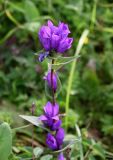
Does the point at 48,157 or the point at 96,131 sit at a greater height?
the point at 48,157

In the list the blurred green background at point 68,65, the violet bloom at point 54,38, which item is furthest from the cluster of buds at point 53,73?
the blurred green background at point 68,65

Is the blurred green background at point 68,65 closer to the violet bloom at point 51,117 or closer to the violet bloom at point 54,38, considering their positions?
the violet bloom at point 51,117

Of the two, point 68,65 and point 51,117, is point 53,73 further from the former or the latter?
point 68,65

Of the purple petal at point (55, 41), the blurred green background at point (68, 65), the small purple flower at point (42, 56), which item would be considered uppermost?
the purple petal at point (55, 41)

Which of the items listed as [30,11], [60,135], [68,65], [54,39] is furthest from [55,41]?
[30,11]

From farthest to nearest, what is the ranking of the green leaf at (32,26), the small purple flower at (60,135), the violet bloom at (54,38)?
1. the green leaf at (32,26)
2. the small purple flower at (60,135)
3. the violet bloom at (54,38)

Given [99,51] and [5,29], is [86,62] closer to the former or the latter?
[99,51]

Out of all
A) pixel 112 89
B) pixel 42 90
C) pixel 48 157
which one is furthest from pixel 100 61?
pixel 48 157
